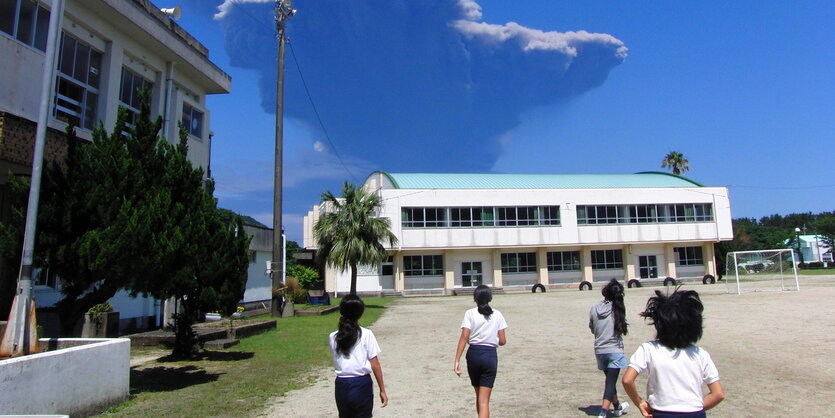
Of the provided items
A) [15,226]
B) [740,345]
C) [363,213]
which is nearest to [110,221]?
[15,226]

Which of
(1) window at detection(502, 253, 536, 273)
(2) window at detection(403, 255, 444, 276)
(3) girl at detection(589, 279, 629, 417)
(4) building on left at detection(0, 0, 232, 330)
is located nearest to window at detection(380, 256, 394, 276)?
(2) window at detection(403, 255, 444, 276)

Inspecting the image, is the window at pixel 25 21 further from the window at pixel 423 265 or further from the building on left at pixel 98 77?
the window at pixel 423 265

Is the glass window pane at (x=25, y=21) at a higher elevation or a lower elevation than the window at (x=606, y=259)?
higher

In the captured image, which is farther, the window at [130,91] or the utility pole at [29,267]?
the window at [130,91]

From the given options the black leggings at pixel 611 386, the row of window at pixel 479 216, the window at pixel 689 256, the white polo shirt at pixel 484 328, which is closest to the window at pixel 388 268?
the row of window at pixel 479 216

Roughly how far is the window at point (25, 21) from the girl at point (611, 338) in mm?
12069

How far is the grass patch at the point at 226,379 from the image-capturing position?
23.1 ft

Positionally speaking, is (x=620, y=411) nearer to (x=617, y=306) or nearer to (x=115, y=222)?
(x=617, y=306)

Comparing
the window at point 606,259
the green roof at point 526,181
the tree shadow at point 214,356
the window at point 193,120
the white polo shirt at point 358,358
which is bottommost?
the tree shadow at point 214,356

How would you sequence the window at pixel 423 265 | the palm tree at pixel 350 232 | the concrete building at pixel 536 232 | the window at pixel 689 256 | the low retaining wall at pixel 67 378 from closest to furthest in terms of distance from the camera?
1. the low retaining wall at pixel 67 378
2. the palm tree at pixel 350 232
3. the concrete building at pixel 536 232
4. the window at pixel 423 265
5. the window at pixel 689 256

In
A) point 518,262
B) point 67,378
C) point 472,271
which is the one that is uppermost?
point 518,262

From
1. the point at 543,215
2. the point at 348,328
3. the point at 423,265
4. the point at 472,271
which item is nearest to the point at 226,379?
the point at 348,328

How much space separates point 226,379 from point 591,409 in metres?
5.84

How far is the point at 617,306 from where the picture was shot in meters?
6.49
